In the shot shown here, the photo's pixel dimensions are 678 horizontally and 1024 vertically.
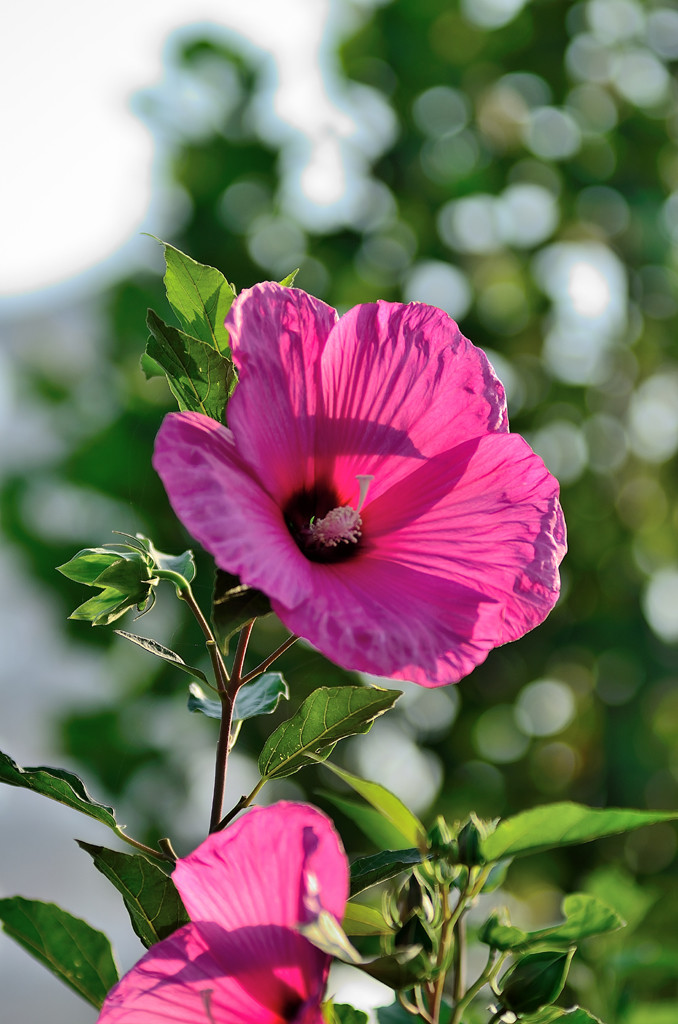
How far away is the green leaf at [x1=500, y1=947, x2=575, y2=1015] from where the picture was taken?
445mm

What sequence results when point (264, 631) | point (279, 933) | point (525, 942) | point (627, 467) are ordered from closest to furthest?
point (279, 933) → point (525, 942) → point (264, 631) → point (627, 467)

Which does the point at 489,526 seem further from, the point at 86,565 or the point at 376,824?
the point at 376,824

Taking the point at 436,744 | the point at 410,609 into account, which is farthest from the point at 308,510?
the point at 436,744

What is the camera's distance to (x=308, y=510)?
48 cm

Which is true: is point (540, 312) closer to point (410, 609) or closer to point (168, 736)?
point (168, 736)

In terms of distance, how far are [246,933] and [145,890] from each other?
3.5 inches

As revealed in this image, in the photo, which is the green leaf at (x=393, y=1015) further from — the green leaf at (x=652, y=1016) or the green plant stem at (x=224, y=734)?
the green leaf at (x=652, y=1016)

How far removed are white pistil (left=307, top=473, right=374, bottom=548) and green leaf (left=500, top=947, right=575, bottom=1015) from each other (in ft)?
0.72

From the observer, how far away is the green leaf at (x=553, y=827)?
0.48 metres

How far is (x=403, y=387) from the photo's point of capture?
1.52ft

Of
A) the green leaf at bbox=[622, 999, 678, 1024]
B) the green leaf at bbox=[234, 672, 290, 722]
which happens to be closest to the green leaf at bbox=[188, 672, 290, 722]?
the green leaf at bbox=[234, 672, 290, 722]

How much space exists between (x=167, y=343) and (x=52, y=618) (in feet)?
6.18

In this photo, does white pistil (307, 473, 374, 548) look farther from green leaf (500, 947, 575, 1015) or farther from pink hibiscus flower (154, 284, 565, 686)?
green leaf (500, 947, 575, 1015)

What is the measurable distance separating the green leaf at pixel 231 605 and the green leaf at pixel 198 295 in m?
0.15
